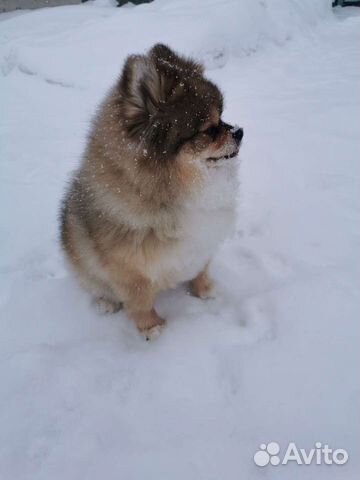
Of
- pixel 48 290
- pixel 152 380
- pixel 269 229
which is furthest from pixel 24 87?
pixel 152 380

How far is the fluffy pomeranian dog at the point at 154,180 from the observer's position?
4.35ft

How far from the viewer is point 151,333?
5.90 ft

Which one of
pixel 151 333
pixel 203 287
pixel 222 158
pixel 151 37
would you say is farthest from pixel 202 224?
pixel 151 37

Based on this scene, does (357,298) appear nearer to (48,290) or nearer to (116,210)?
(116,210)

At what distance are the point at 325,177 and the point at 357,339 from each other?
1.47 metres

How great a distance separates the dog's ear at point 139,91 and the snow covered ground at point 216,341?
41.2 inches

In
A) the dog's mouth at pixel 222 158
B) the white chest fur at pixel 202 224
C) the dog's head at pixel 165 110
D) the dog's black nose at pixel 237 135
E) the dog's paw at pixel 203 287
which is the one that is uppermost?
the dog's head at pixel 165 110

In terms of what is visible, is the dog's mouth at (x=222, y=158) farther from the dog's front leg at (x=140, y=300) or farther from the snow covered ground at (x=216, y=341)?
the snow covered ground at (x=216, y=341)

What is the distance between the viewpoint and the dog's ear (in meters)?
1.24

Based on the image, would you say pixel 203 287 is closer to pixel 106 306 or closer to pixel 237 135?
pixel 106 306

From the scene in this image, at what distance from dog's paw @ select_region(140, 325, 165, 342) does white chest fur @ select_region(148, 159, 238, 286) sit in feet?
0.90

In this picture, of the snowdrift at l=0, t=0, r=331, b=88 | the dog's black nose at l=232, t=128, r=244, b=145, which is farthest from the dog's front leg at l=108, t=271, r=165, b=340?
the snowdrift at l=0, t=0, r=331, b=88

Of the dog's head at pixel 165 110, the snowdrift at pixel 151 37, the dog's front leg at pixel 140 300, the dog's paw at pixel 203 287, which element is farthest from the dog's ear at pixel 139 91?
the snowdrift at pixel 151 37

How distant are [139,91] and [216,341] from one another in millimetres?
1161
